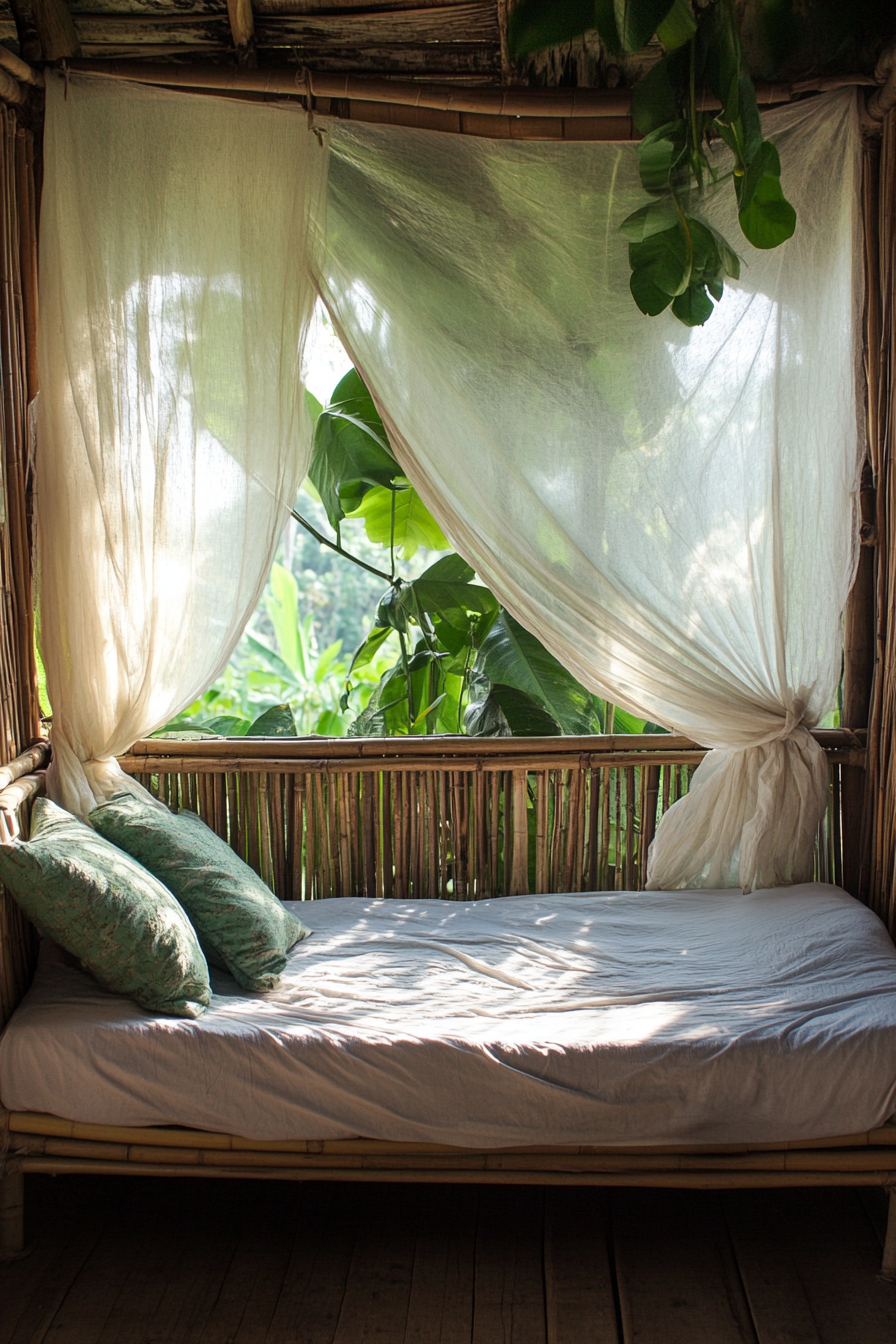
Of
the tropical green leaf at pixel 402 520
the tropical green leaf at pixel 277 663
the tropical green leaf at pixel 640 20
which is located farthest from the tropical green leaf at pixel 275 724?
the tropical green leaf at pixel 277 663

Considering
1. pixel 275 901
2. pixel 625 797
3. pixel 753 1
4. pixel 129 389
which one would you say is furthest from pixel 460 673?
pixel 753 1

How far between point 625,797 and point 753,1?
1.73m

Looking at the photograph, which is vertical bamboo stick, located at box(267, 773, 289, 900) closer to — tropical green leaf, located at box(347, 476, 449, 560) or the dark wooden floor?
the dark wooden floor

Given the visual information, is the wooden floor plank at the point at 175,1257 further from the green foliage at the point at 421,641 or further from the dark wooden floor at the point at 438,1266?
the green foliage at the point at 421,641

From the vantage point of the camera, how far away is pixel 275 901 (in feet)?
7.23

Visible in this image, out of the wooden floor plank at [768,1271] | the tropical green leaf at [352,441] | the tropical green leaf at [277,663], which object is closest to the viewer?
the wooden floor plank at [768,1271]

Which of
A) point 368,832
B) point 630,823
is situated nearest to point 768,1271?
point 630,823

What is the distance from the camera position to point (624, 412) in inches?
91.4

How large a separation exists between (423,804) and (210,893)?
2.18 feet

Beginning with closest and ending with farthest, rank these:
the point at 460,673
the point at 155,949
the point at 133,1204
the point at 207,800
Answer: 1. the point at 155,949
2. the point at 133,1204
3. the point at 207,800
4. the point at 460,673

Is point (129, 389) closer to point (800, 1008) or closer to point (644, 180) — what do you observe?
point (644, 180)

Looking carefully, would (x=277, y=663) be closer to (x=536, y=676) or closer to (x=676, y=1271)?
(x=536, y=676)

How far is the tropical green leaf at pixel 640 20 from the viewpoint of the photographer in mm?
1898

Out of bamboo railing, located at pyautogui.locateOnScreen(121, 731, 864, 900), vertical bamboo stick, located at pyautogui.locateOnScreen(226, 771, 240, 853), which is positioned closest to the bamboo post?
bamboo railing, located at pyautogui.locateOnScreen(121, 731, 864, 900)
